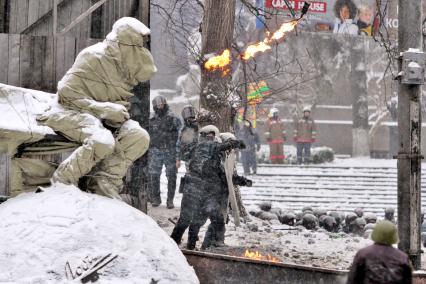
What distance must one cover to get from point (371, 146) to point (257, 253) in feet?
88.7

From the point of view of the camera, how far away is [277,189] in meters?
19.9

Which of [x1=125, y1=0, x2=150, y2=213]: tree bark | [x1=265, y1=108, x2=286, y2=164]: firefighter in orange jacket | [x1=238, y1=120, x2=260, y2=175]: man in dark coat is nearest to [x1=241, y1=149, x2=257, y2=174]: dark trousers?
[x1=238, y1=120, x2=260, y2=175]: man in dark coat

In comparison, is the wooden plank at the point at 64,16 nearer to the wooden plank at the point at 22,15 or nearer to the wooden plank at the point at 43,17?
the wooden plank at the point at 43,17

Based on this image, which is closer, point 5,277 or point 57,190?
point 5,277

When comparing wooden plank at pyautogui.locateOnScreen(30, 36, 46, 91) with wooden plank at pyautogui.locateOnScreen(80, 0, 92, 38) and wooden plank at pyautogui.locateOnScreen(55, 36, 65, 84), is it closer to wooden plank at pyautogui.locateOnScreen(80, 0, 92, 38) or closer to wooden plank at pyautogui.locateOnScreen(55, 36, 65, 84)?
wooden plank at pyautogui.locateOnScreen(55, 36, 65, 84)

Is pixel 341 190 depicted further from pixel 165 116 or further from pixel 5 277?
pixel 5 277

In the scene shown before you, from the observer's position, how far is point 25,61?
8414 millimetres

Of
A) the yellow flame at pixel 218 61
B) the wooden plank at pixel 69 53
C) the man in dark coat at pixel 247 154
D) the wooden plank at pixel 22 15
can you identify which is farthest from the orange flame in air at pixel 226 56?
the man in dark coat at pixel 247 154

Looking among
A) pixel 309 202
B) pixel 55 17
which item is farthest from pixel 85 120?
pixel 309 202

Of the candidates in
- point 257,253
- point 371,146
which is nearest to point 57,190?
point 257,253

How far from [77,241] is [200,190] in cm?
414

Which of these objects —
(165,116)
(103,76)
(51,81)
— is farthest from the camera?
(165,116)

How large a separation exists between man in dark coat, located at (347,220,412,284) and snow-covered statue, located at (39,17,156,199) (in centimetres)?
247

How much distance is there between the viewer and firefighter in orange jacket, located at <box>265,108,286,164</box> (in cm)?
2289
